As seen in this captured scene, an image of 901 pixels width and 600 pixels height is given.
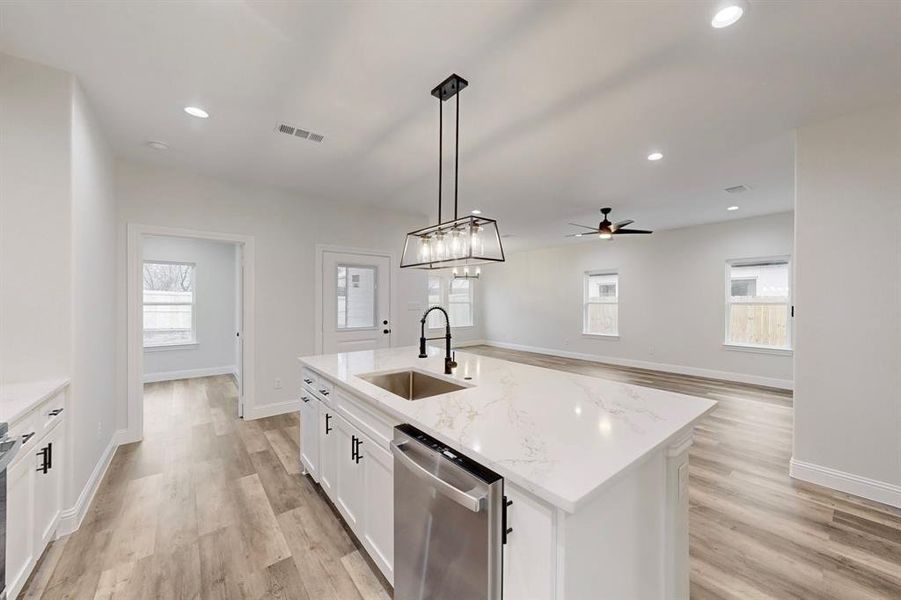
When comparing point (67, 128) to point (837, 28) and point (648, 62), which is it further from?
point (837, 28)

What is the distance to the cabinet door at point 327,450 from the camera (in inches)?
87.2

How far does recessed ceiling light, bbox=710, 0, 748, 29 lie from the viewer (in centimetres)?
158

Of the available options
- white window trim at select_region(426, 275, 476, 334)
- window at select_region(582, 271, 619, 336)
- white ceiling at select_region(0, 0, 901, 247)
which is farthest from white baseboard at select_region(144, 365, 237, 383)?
window at select_region(582, 271, 619, 336)

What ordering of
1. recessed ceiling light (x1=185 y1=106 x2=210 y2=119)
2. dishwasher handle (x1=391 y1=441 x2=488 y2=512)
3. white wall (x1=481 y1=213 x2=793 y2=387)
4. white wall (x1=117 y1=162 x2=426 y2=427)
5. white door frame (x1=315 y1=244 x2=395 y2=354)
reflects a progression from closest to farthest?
dishwasher handle (x1=391 y1=441 x2=488 y2=512) < recessed ceiling light (x1=185 y1=106 x2=210 y2=119) < white wall (x1=117 y1=162 x2=426 y2=427) < white door frame (x1=315 y1=244 x2=395 y2=354) < white wall (x1=481 y1=213 x2=793 y2=387)

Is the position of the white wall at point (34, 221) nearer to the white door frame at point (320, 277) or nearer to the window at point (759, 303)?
the white door frame at point (320, 277)

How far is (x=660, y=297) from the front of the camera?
6.73m

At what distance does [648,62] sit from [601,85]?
0.28 meters

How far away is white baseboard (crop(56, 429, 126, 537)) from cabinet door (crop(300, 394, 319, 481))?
1.27 metres

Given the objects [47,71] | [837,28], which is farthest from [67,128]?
[837,28]

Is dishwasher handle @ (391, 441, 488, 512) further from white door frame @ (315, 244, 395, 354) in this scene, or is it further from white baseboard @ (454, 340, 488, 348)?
white baseboard @ (454, 340, 488, 348)

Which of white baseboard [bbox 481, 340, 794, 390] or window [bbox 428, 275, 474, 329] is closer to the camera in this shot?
white baseboard [bbox 481, 340, 794, 390]

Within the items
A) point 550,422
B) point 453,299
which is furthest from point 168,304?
point 550,422

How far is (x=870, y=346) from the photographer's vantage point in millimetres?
2449

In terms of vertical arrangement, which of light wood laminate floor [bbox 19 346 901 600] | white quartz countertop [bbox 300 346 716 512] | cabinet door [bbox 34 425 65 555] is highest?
white quartz countertop [bbox 300 346 716 512]
